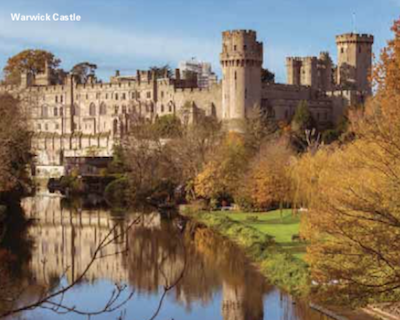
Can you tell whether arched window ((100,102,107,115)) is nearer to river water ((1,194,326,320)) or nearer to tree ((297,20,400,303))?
river water ((1,194,326,320))

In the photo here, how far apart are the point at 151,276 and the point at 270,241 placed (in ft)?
16.1

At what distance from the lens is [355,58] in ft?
209

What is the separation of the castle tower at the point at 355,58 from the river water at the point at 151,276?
35770 mm

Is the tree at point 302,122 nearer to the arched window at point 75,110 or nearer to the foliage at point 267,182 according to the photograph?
the foliage at point 267,182

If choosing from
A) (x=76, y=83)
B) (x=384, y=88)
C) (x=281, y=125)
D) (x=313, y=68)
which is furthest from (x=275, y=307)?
(x=76, y=83)

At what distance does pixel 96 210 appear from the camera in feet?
124

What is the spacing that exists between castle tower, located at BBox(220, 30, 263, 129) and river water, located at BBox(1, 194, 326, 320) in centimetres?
2351

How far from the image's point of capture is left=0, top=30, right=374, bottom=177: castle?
5575 cm

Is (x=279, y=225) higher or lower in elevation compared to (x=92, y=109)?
lower

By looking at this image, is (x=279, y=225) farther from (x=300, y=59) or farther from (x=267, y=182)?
(x=300, y=59)

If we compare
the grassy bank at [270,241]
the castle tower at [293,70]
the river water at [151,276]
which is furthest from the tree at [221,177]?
the castle tower at [293,70]

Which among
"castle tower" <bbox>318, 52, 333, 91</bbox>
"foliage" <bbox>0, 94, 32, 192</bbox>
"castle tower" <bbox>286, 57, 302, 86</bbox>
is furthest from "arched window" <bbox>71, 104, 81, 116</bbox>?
"foliage" <bbox>0, 94, 32, 192</bbox>

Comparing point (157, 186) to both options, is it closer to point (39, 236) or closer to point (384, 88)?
point (39, 236)

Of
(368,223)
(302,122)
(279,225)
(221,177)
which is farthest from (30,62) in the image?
(368,223)
